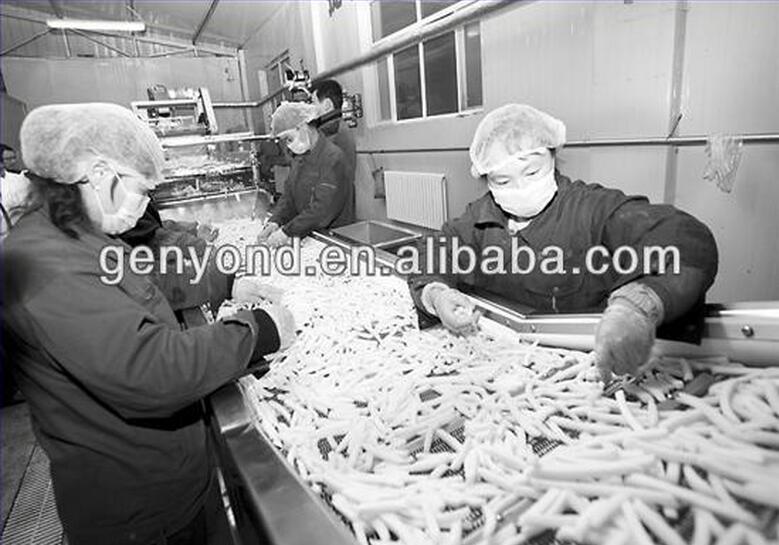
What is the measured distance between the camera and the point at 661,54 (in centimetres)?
232

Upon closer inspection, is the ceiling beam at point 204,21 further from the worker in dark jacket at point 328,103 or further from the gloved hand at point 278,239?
the gloved hand at point 278,239

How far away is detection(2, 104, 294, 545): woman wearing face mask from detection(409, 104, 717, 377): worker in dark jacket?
2.98 feet

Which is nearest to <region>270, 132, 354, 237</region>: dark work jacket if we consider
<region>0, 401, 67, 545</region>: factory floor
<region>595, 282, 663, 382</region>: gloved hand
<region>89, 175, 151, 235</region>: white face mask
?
<region>89, 175, 151, 235</region>: white face mask

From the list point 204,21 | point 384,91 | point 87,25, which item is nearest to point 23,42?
point 204,21

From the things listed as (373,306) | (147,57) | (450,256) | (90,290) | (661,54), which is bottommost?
(373,306)

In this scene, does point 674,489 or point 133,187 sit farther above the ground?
point 133,187

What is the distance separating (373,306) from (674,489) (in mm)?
1381

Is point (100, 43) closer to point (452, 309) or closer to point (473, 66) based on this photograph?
point (473, 66)

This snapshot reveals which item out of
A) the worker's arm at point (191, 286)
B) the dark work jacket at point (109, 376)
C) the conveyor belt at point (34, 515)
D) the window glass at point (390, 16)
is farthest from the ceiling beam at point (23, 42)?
the dark work jacket at point (109, 376)

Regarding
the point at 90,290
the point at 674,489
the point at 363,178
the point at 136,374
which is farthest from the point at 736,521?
the point at 363,178

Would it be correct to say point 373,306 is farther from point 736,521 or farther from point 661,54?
point 661,54

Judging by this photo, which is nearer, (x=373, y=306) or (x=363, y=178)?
(x=373, y=306)

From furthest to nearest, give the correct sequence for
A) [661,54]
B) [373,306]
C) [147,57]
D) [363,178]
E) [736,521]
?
[147,57]
[363,178]
[661,54]
[373,306]
[736,521]

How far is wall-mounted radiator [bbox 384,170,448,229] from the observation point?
4.38m
